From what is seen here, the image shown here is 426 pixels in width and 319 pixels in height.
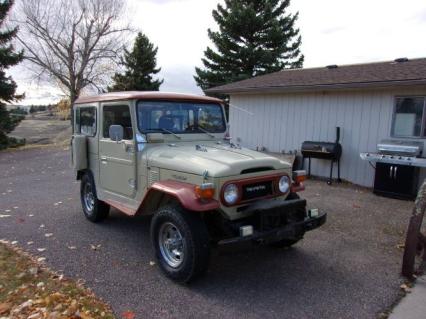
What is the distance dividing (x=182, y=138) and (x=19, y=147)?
658 inches

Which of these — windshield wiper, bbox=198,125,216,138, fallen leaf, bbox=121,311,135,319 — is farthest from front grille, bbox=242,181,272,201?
fallen leaf, bbox=121,311,135,319

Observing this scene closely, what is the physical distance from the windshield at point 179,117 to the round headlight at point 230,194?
4.75 ft

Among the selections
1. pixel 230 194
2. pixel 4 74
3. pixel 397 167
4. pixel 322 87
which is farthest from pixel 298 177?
pixel 4 74

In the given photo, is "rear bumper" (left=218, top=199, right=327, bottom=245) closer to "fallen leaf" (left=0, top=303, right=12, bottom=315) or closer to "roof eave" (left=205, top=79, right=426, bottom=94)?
"fallen leaf" (left=0, top=303, right=12, bottom=315)

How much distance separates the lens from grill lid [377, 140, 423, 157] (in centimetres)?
770

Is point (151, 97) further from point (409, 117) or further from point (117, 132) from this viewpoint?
point (409, 117)

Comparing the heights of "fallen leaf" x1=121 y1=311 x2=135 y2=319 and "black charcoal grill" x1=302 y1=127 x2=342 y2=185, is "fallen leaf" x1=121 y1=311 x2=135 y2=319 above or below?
below

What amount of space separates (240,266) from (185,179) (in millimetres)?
1339

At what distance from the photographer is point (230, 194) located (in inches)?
145

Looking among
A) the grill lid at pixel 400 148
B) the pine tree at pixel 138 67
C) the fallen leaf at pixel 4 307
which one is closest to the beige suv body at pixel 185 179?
the fallen leaf at pixel 4 307

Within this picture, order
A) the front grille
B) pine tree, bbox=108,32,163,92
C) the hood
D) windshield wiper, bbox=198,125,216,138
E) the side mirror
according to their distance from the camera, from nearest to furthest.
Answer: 1. the hood
2. the front grille
3. the side mirror
4. windshield wiper, bbox=198,125,216,138
5. pine tree, bbox=108,32,163,92

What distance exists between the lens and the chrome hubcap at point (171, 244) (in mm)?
3887

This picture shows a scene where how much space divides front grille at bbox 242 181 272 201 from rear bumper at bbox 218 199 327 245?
127mm

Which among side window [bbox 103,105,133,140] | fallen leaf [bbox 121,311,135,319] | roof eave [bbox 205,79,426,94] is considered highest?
roof eave [bbox 205,79,426,94]
